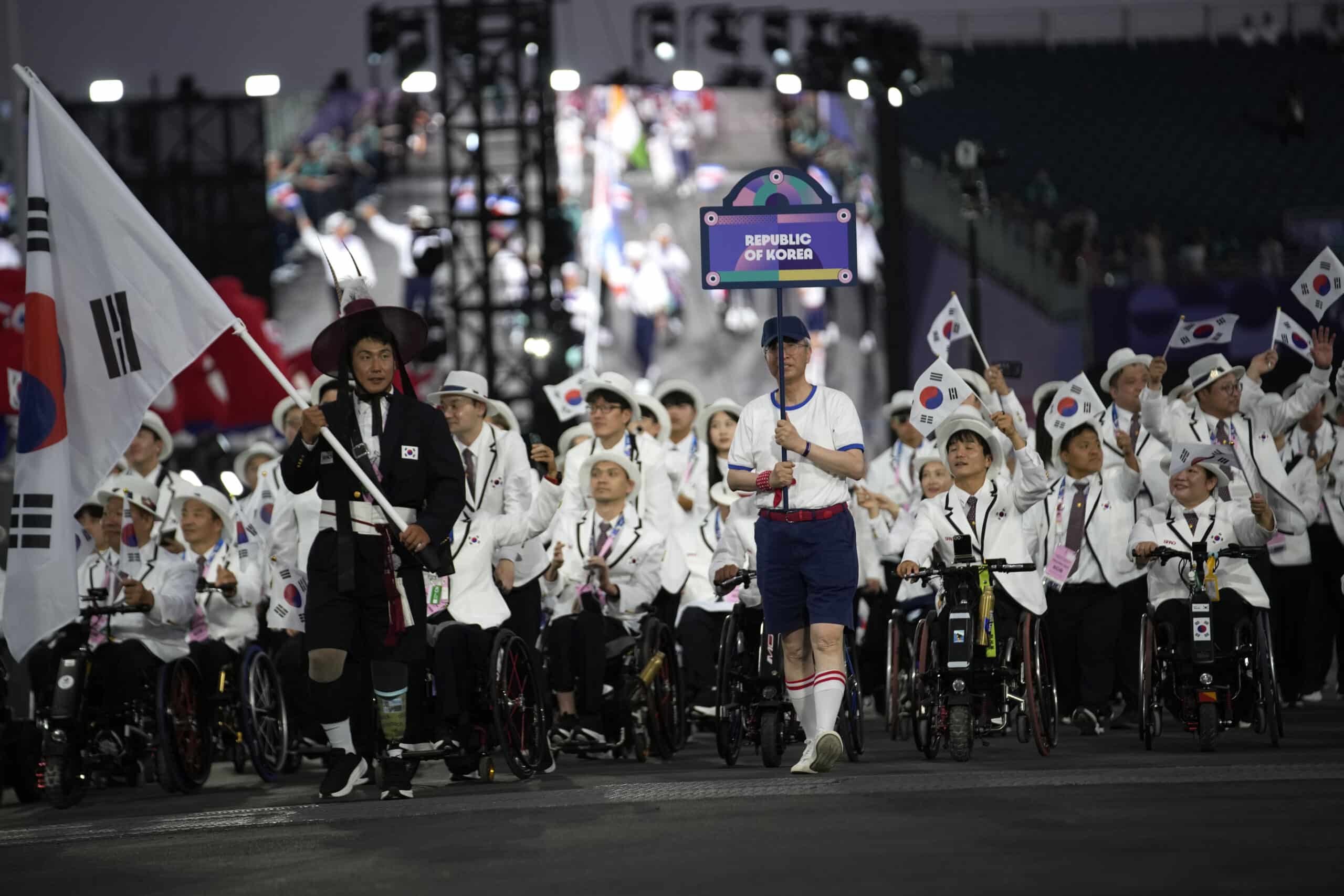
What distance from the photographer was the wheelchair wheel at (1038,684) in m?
Result: 10.2

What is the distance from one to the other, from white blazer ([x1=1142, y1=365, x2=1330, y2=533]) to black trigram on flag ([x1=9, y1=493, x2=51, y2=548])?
20.9ft

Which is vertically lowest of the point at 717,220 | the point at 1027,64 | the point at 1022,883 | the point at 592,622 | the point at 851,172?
the point at 1022,883

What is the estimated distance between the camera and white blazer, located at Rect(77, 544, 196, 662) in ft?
36.3

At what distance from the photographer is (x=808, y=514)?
9727 mm

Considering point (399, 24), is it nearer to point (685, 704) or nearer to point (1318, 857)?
point (685, 704)

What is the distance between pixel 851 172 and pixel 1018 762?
22320 millimetres

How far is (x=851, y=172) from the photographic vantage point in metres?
31.6

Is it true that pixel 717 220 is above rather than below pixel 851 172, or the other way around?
below

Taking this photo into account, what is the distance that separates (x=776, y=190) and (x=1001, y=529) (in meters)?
2.02

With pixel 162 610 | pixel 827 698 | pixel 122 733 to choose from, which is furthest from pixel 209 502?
pixel 827 698

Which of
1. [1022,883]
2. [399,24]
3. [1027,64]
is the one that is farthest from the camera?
[1027,64]

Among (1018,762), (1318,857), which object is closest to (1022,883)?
(1318,857)

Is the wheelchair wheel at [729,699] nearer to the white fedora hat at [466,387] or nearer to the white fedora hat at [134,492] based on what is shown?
the white fedora hat at [466,387]

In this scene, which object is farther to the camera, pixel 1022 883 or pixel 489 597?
pixel 489 597
